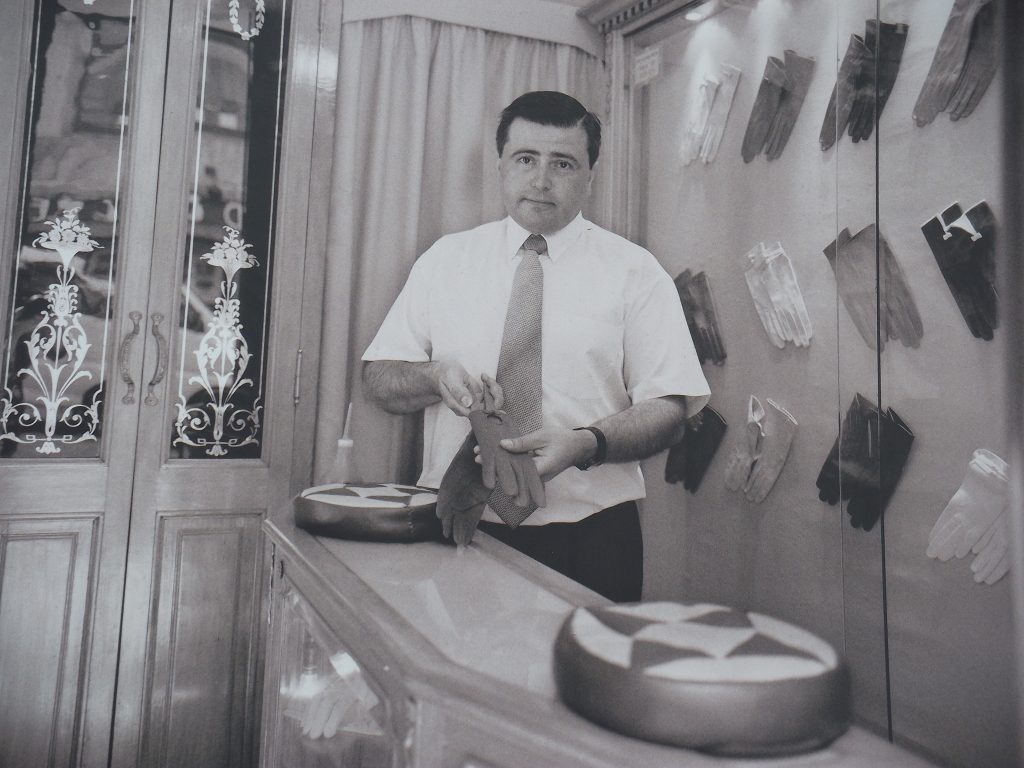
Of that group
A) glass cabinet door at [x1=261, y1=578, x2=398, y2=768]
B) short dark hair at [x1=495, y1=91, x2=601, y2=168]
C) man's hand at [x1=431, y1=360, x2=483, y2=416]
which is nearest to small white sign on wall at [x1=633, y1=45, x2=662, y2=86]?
short dark hair at [x1=495, y1=91, x2=601, y2=168]

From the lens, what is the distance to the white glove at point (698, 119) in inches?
53.0

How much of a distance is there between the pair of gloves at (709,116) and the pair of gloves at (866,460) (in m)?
0.54

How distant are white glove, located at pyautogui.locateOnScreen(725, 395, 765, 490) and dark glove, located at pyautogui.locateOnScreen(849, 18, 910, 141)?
1.49 feet

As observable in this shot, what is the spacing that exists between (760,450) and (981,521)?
0.33 m

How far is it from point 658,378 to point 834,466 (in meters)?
0.37

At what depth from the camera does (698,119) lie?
136 centimetres

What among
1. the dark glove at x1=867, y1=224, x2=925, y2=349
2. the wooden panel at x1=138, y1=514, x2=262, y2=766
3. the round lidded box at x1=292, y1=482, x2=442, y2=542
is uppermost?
the dark glove at x1=867, y1=224, x2=925, y2=349

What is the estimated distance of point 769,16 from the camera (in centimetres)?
125

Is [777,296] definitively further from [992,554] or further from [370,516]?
[370,516]

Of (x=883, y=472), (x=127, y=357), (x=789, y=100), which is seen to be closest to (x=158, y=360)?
(x=127, y=357)

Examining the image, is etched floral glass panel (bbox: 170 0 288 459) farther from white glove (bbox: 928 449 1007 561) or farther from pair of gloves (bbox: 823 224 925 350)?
white glove (bbox: 928 449 1007 561)

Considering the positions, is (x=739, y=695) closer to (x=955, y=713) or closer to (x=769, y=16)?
(x=955, y=713)

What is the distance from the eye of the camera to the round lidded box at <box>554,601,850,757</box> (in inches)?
25.5

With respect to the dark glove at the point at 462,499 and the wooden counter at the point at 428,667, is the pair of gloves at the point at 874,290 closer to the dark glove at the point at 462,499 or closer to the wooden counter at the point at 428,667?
the wooden counter at the point at 428,667
